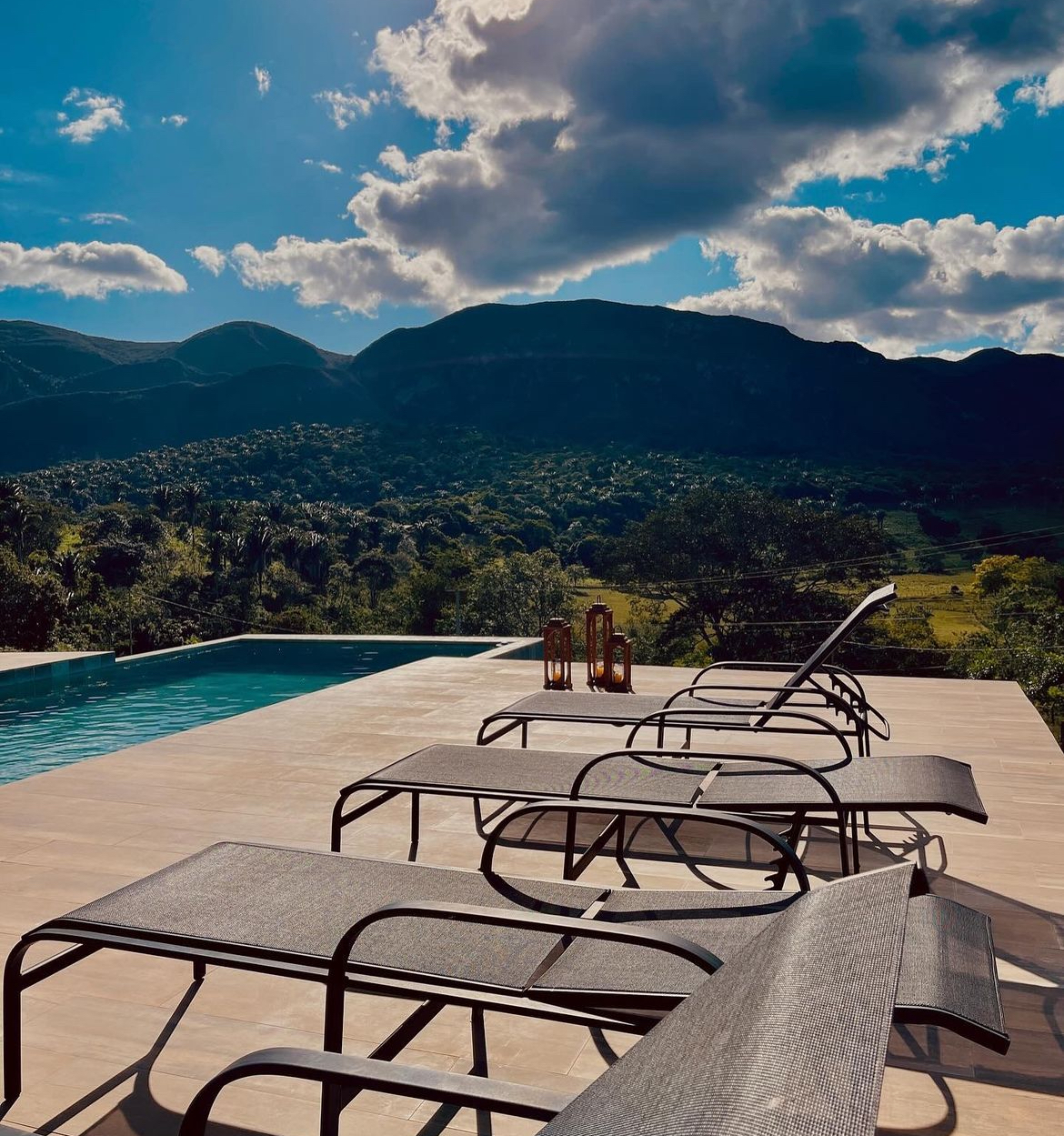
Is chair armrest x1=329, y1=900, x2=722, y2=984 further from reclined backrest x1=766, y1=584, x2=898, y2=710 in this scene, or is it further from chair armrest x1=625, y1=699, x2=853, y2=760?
reclined backrest x1=766, y1=584, x2=898, y2=710

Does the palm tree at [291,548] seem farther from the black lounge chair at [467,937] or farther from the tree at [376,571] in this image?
the black lounge chair at [467,937]

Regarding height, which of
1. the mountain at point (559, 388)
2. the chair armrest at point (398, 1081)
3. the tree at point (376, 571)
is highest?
the mountain at point (559, 388)

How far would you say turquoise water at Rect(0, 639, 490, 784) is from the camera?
808cm

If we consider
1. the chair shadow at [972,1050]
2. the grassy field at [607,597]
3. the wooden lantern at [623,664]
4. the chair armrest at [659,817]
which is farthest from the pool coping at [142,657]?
the grassy field at [607,597]

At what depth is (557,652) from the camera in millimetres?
7496

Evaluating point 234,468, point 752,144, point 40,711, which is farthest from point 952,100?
point 234,468

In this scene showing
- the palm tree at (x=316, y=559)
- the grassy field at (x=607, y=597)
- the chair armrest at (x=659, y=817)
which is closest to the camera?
the chair armrest at (x=659, y=817)

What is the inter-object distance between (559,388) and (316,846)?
62.2 meters

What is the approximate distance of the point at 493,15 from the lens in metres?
13.7

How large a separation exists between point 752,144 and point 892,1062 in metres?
20.9

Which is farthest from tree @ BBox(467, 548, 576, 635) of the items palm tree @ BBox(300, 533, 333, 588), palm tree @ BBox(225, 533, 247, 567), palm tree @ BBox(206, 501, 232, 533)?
palm tree @ BBox(206, 501, 232, 533)

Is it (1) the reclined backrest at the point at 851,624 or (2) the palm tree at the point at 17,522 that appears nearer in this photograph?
(1) the reclined backrest at the point at 851,624

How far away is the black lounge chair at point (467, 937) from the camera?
1.43 metres

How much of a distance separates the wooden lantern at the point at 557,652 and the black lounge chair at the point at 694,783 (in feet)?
12.9
